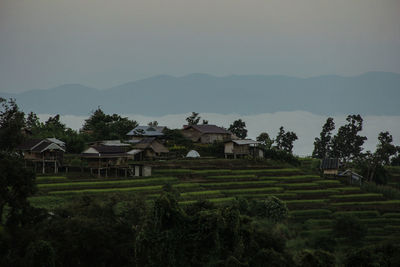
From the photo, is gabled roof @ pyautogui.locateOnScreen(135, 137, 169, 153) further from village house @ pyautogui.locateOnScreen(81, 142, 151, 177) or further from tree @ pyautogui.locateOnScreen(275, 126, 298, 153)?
tree @ pyautogui.locateOnScreen(275, 126, 298, 153)

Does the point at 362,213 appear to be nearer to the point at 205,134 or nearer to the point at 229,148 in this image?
the point at 229,148

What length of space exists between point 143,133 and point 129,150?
14.0 metres

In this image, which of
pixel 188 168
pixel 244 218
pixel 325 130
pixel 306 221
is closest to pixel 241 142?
pixel 188 168

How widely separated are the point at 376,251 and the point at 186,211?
469 inches

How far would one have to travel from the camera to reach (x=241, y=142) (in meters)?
83.1

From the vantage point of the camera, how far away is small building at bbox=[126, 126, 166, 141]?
8888 centimetres

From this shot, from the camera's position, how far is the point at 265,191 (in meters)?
60.8

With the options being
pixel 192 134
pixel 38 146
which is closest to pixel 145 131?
pixel 192 134

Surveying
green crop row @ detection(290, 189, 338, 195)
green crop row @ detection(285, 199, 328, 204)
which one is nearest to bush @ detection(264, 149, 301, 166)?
green crop row @ detection(290, 189, 338, 195)

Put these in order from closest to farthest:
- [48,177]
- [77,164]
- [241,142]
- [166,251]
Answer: [166,251] < [48,177] < [77,164] < [241,142]

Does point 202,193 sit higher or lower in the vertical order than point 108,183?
lower

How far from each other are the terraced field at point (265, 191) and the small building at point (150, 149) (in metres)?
10.8

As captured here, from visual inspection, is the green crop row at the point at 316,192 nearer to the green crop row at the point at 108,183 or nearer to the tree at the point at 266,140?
the green crop row at the point at 108,183

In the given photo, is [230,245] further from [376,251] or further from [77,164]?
[77,164]
